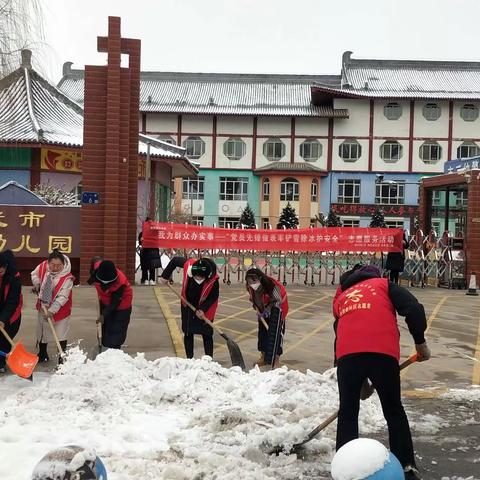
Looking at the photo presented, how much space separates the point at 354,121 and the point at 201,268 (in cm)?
3714

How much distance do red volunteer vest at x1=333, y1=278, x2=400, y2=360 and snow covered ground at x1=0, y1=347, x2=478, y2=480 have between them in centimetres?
97

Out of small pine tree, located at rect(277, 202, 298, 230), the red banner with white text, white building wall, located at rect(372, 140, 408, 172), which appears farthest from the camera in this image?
white building wall, located at rect(372, 140, 408, 172)

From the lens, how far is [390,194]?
4341 centimetres

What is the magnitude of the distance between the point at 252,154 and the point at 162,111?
6850 millimetres

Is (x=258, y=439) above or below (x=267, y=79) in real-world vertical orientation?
below

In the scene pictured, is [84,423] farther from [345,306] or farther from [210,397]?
[345,306]

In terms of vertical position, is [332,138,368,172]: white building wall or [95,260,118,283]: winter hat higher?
[332,138,368,172]: white building wall

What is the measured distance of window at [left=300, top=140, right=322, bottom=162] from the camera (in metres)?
43.0

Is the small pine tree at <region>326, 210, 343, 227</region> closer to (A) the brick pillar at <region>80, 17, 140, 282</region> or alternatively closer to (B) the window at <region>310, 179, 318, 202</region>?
(B) the window at <region>310, 179, 318, 202</region>

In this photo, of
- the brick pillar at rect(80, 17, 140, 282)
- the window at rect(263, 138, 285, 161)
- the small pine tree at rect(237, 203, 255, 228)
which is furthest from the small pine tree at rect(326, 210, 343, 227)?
the brick pillar at rect(80, 17, 140, 282)

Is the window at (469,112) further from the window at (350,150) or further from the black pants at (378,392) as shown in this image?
the black pants at (378,392)

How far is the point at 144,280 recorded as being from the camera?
1627cm

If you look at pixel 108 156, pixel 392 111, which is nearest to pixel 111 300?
pixel 108 156

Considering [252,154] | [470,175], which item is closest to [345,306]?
[470,175]
